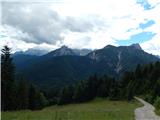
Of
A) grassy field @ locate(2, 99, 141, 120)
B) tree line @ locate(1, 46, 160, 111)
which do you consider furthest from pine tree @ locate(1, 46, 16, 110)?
tree line @ locate(1, 46, 160, 111)

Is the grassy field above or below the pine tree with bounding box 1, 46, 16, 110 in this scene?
below

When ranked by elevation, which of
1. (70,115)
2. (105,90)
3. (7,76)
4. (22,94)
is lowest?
(22,94)

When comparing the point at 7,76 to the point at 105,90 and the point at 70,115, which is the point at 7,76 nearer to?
the point at 70,115

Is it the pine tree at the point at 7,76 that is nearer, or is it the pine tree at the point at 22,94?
the pine tree at the point at 7,76

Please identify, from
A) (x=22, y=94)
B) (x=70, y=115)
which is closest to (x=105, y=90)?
(x=22, y=94)

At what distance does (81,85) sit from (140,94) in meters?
30.4

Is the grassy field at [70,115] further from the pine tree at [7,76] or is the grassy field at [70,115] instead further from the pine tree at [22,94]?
Result: the pine tree at [22,94]

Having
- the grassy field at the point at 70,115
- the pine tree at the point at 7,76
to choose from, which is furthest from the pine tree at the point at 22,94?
the grassy field at the point at 70,115

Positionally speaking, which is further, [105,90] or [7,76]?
[105,90]

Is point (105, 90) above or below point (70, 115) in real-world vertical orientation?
above

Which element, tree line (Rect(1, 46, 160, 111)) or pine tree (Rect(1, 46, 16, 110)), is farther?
tree line (Rect(1, 46, 160, 111))

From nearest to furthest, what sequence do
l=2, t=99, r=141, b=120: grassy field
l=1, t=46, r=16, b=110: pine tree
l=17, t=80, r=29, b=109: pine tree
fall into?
Result: 1. l=2, t=99, r=141, b=120: grassy field
2. l=1, t=46, r=16, b=110: pine tree
3. l=17, t=80, r=29, b=109: pine tree

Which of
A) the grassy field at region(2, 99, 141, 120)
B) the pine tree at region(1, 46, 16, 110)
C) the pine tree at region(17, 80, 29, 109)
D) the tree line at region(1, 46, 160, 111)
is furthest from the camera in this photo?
the tree line at region(1, 46, 160, 111)

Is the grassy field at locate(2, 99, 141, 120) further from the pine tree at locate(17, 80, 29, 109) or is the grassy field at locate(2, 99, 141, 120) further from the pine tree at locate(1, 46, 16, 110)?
the pine tree at locate(17, 80, 29, 109)
